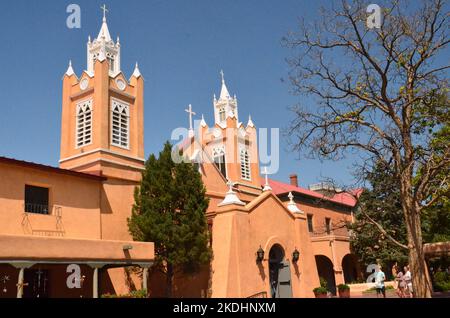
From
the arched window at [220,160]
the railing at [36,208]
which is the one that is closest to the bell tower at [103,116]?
the railing at [36,208]

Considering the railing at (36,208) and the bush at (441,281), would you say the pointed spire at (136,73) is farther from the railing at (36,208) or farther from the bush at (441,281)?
the bush at (441,281)

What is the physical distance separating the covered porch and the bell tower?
5.02 meters

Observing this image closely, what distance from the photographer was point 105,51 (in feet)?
83.6

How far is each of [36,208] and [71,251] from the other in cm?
323

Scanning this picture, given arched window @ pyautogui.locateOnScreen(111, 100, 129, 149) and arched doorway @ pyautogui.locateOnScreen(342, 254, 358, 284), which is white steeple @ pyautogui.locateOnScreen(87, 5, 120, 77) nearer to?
arched window @ pyautogui.locateOnScreen(111, 100, 129, 149)

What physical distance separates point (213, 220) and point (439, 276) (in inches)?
729

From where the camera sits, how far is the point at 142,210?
20.9m

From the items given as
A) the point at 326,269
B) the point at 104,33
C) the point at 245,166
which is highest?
the point at 104,33

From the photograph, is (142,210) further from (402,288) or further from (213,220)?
(402,288)

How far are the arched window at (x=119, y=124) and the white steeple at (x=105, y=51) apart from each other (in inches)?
71.7

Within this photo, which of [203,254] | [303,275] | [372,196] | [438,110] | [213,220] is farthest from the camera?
[372,196]

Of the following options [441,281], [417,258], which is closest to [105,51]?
[417,258]

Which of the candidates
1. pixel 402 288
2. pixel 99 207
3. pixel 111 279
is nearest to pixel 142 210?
pixel 99 207

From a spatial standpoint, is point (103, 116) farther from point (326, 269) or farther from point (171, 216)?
point (326, 269)
